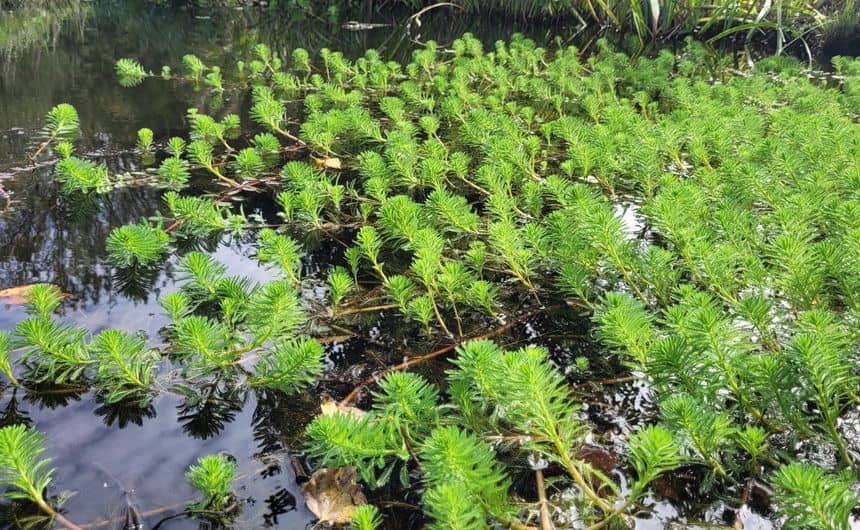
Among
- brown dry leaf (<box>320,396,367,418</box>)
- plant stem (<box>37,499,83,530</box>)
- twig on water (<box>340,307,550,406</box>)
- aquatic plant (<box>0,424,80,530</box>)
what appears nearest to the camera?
aquatic plant (<box>0,424,80,530</box>)

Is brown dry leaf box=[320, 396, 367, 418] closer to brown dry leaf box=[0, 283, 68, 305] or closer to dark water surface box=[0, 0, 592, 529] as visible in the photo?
dark water surface box=[0, 0, 592, 529]

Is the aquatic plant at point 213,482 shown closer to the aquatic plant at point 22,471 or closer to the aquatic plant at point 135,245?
the aquatic plant at point 22,471

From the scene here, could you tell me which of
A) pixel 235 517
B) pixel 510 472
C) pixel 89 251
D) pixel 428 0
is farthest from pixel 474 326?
pixel 428 0

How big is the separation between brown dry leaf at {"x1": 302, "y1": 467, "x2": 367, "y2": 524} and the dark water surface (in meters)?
0.04

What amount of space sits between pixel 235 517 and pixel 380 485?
0.37m

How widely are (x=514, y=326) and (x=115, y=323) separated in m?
1.47

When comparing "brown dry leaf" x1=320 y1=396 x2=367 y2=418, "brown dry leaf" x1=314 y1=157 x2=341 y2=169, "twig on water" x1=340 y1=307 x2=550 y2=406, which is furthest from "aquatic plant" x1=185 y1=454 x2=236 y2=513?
"brown dry leaf" x1=314 y1=157 x2=341 y2=169

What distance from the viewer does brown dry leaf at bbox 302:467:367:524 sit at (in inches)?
60.2

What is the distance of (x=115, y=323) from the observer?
230 centimetres

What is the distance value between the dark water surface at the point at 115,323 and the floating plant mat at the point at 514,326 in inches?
1.7

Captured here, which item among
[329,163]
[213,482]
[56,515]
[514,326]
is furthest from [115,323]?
[329,163]

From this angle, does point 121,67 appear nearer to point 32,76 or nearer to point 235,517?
point 32,76

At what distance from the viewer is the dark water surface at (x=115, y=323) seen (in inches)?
63.1

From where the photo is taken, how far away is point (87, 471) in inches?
65.2
